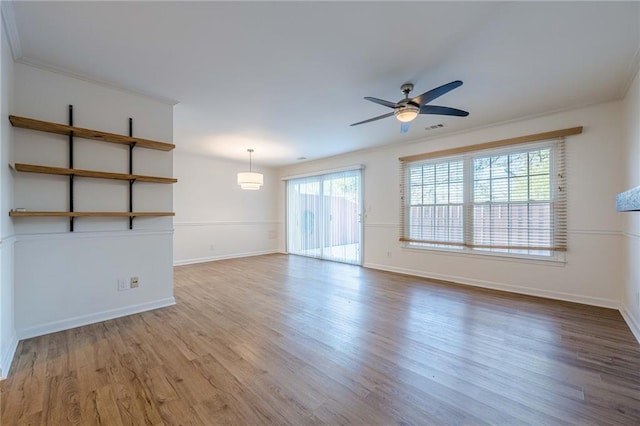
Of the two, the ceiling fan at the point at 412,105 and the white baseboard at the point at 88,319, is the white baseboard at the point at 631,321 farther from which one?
the white baseboard at the point at 88,319

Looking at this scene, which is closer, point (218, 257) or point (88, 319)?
point (88, 319)

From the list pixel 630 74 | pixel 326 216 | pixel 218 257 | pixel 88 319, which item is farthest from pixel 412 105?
pixel 218 257

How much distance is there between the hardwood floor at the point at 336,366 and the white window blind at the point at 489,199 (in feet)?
3.24

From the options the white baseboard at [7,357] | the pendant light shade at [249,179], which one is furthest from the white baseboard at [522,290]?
the white baseboard at [7,357]

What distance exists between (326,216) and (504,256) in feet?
12.4

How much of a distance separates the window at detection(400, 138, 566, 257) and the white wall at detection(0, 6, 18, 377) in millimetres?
5056

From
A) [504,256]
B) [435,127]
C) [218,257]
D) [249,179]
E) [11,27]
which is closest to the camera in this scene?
[11,27]

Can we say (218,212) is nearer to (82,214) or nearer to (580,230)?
(82,214)

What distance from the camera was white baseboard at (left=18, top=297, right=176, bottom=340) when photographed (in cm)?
247

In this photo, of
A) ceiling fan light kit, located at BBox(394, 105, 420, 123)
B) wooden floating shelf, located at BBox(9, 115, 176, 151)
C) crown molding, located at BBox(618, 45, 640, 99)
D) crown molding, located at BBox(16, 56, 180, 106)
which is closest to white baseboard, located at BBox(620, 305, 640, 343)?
crown molding, located at BBox(618, 45, 640, 99)

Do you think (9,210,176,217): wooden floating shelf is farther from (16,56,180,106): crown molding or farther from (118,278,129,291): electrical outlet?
(16,56,180,106): crown molding

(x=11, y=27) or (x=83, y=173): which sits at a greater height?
(x=11, y=27)

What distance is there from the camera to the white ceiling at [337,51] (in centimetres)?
185

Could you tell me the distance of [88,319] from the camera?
9.09 feet
